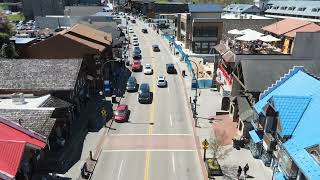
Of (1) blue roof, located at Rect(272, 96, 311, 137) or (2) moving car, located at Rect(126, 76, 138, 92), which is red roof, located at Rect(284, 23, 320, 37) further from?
(1) blue roof, located at Rect(272, 96, 311, 137)

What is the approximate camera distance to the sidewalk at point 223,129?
3572cm

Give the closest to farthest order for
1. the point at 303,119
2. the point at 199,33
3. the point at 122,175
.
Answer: the point at 303,119 < the point at 122,175 < the point at 199,33

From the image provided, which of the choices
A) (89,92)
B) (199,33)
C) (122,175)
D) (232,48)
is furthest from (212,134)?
(199,33)

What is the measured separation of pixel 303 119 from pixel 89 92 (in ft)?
126

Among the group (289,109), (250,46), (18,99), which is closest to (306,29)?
(250,46)

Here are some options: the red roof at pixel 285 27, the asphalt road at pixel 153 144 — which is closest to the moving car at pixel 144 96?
the asphalt road at pixel 153 144

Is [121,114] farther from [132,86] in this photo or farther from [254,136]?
[254,136]

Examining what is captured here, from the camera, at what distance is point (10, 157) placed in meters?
24.0

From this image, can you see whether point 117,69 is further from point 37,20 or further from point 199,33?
point 37,20

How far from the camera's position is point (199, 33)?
91.7 m

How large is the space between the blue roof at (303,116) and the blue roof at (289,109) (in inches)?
3.8

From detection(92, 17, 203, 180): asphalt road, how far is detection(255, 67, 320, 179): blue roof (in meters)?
10.6

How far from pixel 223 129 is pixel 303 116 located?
15.8m

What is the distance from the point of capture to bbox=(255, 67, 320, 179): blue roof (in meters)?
26.5
